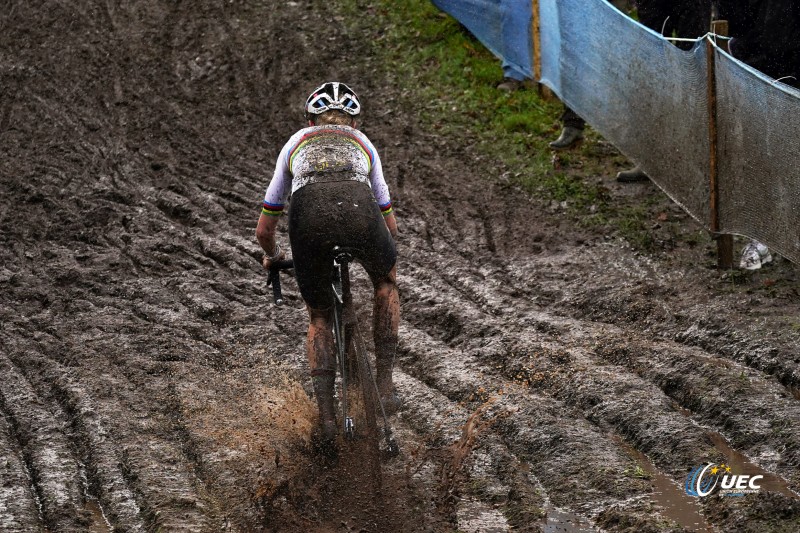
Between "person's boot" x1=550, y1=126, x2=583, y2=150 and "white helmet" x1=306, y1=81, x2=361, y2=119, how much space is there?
5.84 meters

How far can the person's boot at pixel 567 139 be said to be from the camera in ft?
39.2

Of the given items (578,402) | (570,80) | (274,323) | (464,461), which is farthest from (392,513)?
(570,80)

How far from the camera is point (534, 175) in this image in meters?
11.5

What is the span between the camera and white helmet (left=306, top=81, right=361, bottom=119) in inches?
253

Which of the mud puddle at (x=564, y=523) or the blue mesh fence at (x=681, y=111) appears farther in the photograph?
the blue mesh fence at (x=681, y=111)

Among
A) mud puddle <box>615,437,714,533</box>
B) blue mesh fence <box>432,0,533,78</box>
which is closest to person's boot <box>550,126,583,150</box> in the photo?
blue mesh fence <box>432,0,533,78</box>

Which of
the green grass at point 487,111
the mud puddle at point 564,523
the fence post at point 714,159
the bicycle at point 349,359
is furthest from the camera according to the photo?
the green grass at point 487,111

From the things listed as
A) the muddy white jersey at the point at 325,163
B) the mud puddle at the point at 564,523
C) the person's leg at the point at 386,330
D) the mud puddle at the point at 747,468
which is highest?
the muddy white jersey at the point at 325,163

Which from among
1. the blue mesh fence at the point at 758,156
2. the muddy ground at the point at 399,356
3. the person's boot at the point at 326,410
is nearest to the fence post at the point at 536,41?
the muddy ground at the point at 399,356

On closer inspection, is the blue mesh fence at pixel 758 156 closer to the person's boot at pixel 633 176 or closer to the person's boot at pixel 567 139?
the person's boot at pixel 633 176

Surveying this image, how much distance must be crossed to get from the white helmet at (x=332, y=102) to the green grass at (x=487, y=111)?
155 inches

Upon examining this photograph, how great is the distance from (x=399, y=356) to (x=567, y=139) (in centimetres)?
484

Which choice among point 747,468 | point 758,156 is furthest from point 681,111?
point 747,468

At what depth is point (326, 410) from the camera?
6281 millimetres
